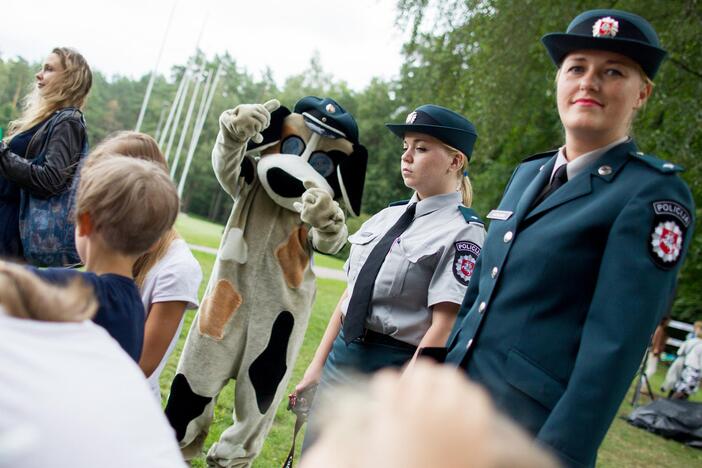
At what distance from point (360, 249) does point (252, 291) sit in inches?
34.0

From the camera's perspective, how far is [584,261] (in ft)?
5.56

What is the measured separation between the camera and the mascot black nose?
343 cm

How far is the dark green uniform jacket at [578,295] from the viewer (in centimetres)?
154

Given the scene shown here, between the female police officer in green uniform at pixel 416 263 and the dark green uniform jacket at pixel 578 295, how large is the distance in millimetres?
486

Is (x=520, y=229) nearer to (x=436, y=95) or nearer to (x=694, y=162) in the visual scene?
(x=694, y=162)

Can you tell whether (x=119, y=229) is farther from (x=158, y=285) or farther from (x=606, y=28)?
(x=606, y=28)

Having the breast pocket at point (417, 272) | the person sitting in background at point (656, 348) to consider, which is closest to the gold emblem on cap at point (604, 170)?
the breast pocket at point (417, 272)

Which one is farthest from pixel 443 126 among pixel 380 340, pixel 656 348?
pixel 656 348

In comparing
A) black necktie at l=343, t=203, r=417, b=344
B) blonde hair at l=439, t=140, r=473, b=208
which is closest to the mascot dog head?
blonde hair at l=439, t=140, r=473, b=208

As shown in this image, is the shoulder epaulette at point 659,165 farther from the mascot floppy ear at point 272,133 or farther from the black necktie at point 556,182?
the mascot floppy ear at point 272,133

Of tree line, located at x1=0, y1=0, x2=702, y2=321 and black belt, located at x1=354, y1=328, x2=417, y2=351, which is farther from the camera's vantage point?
tree line, located at x1=0, y1=0, x2=702, y2=321

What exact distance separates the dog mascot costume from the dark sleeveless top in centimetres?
102

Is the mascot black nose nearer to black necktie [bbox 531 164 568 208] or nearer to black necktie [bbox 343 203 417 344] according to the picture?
Answer: black necktie [bbox 343 203 417 344]

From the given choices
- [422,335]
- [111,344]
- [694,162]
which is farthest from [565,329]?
[694,162]
